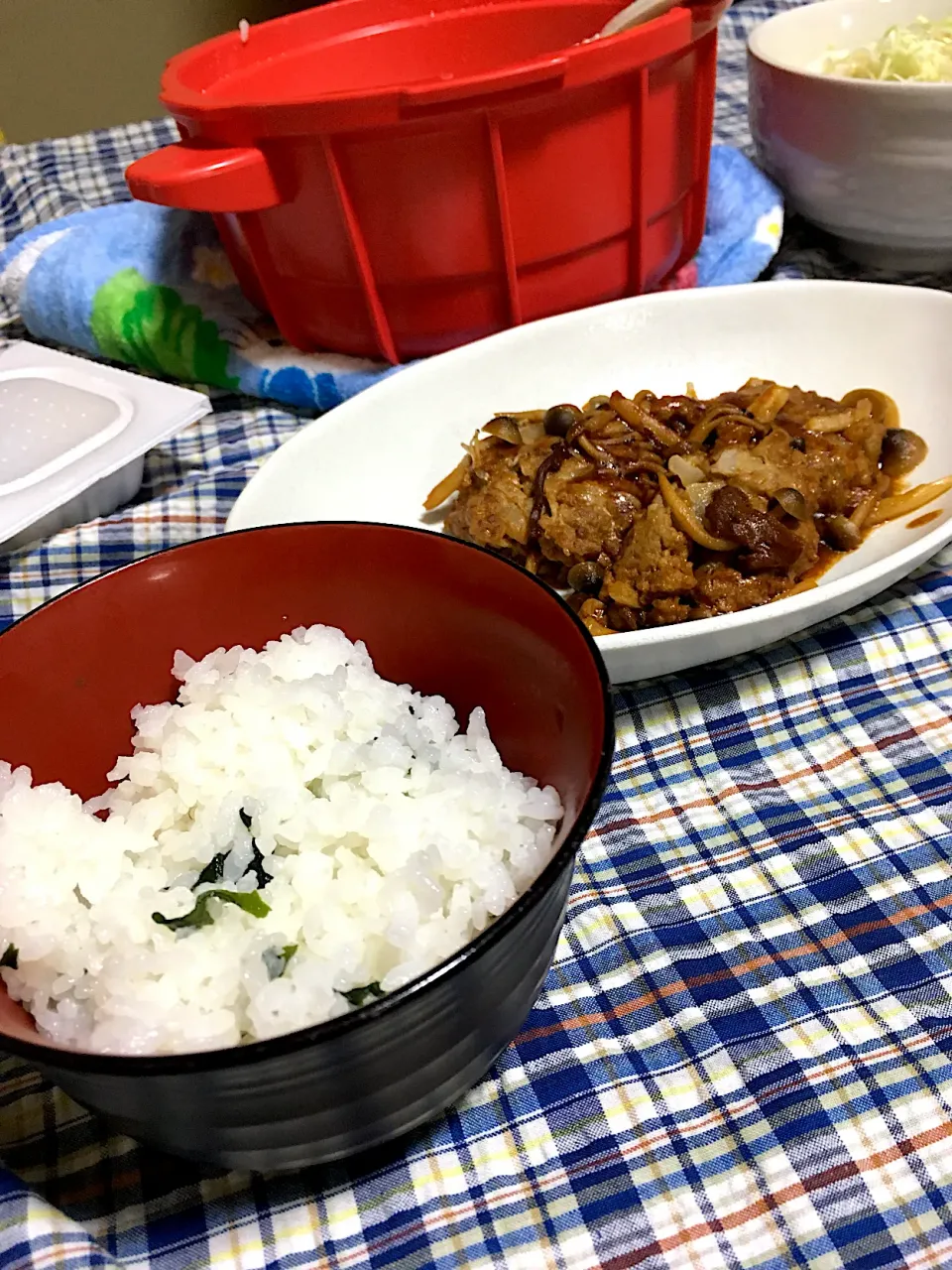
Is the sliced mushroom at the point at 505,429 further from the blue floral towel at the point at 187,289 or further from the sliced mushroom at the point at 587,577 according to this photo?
the blue floral towel at the point at 187,289

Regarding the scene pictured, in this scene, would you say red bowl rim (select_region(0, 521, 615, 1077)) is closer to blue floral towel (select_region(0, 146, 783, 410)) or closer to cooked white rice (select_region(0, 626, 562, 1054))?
cooked white rice (select_region(0, 626, 562, 1054))

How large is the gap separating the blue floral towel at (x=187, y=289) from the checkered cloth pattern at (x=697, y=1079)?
0.87 meters

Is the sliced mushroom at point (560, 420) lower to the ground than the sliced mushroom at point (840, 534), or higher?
higher

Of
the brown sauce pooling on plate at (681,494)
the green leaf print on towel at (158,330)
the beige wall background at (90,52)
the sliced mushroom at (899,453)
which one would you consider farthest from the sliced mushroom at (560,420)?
the beige wall background at (90,52)

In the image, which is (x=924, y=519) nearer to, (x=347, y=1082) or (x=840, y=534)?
(x=840, y=534)

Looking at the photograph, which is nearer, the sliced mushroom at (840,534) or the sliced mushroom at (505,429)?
the sliced mushroom at (840,534)

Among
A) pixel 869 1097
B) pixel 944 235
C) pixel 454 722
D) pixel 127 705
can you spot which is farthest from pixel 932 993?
pixel 944 235

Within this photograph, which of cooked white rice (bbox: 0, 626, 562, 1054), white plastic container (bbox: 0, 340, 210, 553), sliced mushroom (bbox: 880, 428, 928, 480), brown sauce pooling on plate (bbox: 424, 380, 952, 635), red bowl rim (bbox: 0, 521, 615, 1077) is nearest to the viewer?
red bowl rim (bbox: 0, 521, 615, 1077)

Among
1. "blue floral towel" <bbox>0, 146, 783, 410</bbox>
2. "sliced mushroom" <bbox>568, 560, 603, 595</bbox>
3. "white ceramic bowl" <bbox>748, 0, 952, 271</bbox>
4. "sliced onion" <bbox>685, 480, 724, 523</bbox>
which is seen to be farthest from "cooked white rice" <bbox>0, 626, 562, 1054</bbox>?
"white ceramic bowl" <bbox>748, 0, 952, 271</bbox>

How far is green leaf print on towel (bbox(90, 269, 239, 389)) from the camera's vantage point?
1.64 m

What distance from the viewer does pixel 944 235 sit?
1527 millimetres

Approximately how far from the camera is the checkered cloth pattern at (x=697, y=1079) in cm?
66

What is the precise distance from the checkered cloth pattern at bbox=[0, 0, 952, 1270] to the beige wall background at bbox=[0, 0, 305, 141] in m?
3.83

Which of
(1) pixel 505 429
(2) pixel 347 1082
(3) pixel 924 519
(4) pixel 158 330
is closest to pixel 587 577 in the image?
(1) pixel 505 429
